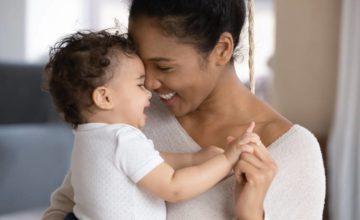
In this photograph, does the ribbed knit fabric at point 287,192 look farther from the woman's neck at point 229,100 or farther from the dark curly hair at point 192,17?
the dark curly hair at point 192,17

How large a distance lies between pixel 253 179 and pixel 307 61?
7.83ft

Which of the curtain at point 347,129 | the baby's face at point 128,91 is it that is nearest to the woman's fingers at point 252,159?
the baby's face at point 128,91

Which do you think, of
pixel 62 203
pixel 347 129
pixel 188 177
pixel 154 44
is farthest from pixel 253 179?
pixel 347 129

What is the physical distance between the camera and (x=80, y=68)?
3.34 ft

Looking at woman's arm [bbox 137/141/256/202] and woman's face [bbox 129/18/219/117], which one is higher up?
woman's face [bbox 129/18/219/117]

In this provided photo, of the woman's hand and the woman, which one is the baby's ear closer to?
the woman

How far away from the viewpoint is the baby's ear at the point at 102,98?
1028 mm

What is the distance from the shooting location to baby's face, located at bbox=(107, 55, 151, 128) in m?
1.05

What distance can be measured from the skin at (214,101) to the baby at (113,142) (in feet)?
0.16

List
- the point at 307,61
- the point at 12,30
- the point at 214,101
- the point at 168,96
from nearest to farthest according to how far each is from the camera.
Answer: the point at 168,96, the point at 214,101, the point at 12,30, the point at 307,61

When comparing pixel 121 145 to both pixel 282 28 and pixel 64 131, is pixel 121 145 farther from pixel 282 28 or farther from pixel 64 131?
pixel 282 28

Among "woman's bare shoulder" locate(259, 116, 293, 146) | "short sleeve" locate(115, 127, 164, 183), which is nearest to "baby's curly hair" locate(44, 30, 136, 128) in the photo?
"short sleeve" locate(115, 127, 164, 183)

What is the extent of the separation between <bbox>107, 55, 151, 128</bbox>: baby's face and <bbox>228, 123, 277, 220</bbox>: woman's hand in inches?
7.3

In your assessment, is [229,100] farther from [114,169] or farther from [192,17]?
[114,169]
